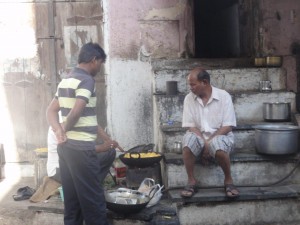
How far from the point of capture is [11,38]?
25.4 feet

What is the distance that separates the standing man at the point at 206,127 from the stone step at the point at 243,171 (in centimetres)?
26

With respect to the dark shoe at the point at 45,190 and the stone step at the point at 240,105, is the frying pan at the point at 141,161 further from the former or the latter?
the dark shoe at the point at 45,190

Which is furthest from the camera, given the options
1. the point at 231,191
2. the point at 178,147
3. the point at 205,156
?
the point at 178,147

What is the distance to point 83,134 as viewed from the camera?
15.0ft

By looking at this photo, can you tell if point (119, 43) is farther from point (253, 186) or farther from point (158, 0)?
point (253, 186)

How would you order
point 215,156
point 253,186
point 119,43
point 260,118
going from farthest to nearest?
point 119,43 < point 260,118 < point 253,186 < point 215,156

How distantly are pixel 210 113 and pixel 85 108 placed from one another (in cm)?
200

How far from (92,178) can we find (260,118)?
11.0 feet

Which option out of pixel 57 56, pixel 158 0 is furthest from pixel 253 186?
pixel 57 56

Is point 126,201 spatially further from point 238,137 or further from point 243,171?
point 238,137

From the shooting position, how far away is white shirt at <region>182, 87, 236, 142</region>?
5.80m

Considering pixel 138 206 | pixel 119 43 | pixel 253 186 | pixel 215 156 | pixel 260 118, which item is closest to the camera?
pixel 138 206

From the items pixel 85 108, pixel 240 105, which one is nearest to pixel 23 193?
pixel 85 108

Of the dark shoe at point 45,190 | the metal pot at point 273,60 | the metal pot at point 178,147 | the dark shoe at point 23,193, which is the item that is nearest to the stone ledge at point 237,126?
the metal pot at point 178,147
